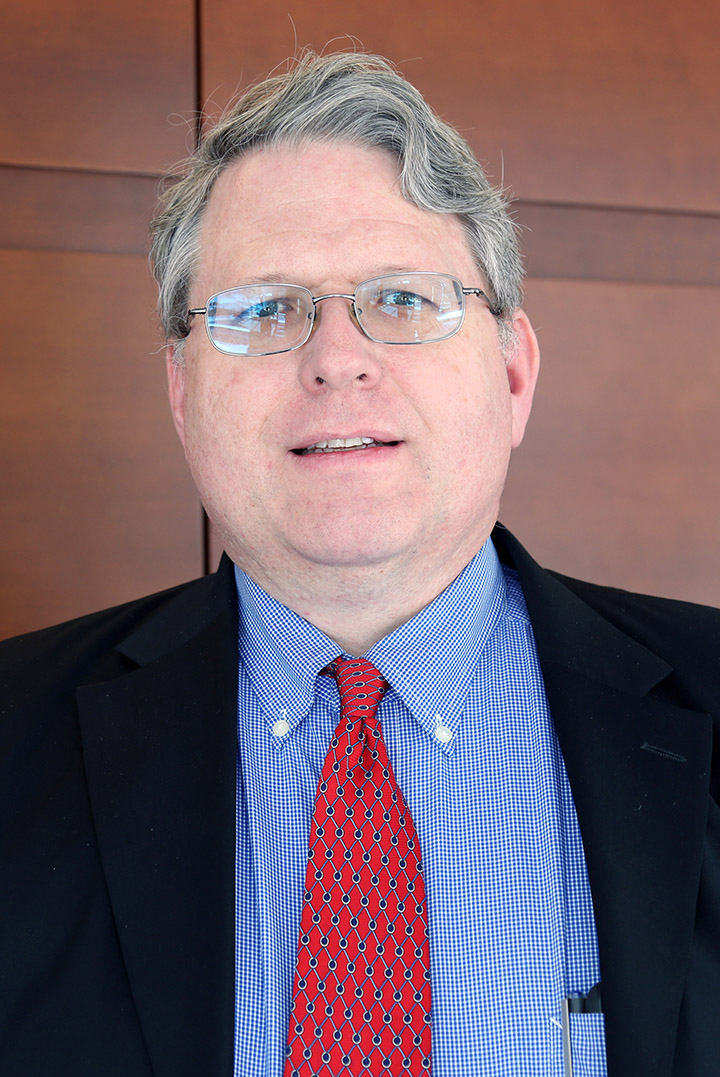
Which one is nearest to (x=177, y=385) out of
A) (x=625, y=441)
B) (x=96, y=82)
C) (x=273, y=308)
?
(x=273, y=308)

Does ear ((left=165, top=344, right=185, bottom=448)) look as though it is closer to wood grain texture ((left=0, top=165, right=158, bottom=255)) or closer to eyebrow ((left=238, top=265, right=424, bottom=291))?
eyebrow ((left=238, top=265, right=424, bottom=291))

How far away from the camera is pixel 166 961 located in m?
1.26

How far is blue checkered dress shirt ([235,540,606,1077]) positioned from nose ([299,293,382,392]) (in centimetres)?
33

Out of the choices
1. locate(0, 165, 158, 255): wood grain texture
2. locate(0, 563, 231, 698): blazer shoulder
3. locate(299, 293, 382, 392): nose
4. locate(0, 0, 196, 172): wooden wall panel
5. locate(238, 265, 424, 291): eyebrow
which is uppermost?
locate(0, 0, 196, 172): wooden wall panel

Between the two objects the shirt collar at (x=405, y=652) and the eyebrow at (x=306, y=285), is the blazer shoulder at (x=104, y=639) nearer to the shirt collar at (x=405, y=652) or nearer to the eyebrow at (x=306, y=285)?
the shirt collar at (x=405, y=652)

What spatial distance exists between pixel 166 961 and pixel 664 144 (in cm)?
192

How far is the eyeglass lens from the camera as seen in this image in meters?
1.46

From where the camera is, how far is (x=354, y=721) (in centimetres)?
Result: 141

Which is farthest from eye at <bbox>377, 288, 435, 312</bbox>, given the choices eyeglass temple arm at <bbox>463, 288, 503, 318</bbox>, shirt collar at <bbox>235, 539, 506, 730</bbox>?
shirt collar at <bbox>235, 539, 506, 730</bbox>

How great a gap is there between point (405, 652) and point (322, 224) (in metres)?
0.59

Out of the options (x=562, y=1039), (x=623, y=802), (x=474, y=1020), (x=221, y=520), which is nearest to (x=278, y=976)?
(x=474, y=1020)

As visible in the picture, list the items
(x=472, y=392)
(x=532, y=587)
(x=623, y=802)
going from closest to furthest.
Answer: (x=623, y=802) → (x=472, y=392) → (x=532, y=587)

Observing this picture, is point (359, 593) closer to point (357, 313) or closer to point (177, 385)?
point (357, 313)

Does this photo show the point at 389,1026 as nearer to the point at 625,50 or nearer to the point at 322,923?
the point at 322,923
